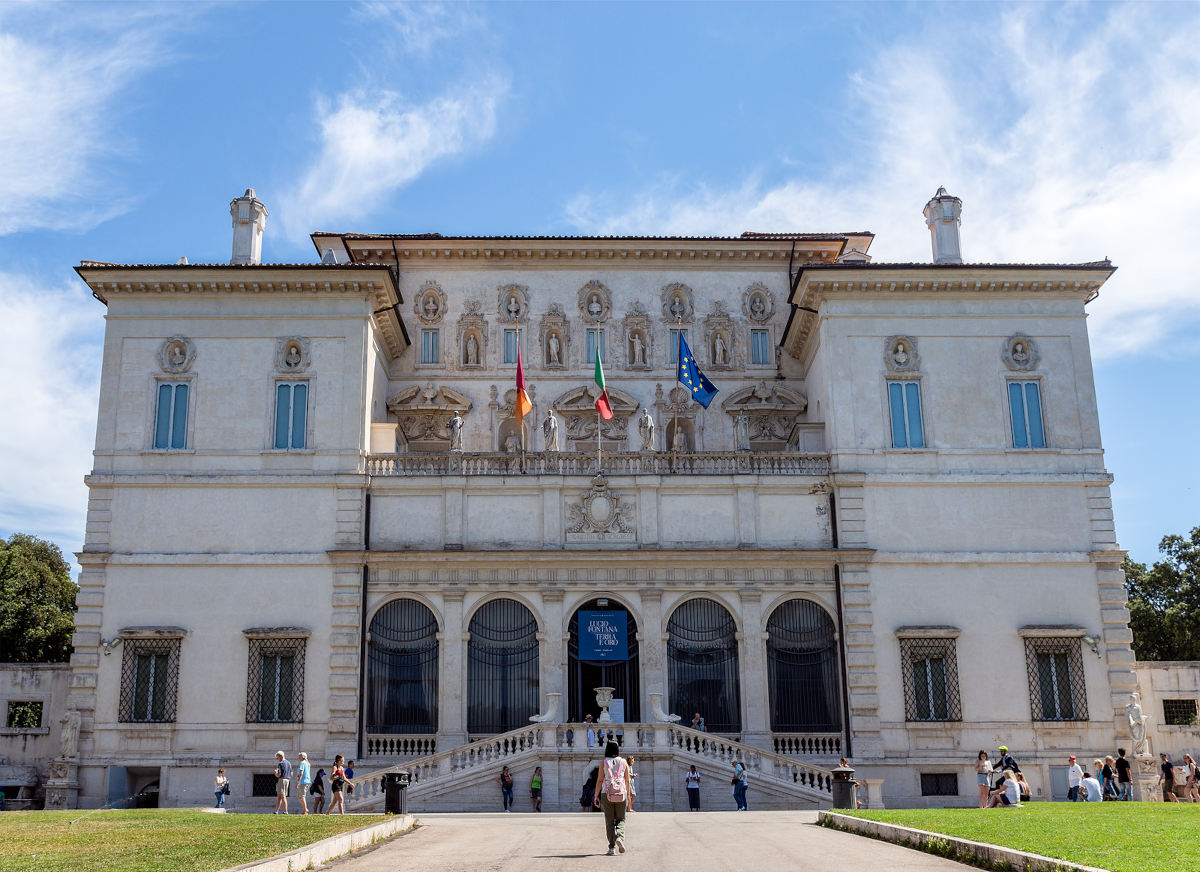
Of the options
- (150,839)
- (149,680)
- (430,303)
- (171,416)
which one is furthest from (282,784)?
(430,303)

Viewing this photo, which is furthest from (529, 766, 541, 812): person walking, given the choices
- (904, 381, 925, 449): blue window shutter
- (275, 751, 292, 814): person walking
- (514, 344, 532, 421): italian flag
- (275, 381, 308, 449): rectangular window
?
(904, 381, 925, 449): blue window shutter

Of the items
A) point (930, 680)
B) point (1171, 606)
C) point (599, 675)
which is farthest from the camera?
point (1171, 606)

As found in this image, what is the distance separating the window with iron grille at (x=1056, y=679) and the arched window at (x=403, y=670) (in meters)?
17.8

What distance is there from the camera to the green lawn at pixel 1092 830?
541 inches

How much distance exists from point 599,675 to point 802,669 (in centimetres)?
617

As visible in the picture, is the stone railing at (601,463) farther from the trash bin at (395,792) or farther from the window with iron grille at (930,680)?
the trash bin at (395,792)

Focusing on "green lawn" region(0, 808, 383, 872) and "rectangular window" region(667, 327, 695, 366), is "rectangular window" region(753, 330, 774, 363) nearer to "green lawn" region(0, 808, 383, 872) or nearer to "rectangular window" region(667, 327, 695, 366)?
"rectangular window" region(667, 327, 695, 366)

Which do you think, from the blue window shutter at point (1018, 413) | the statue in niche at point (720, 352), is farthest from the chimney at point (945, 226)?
the statue in niche at point (720, 352)

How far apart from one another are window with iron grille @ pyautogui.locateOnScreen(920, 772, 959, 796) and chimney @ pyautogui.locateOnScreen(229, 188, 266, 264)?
88.4 feet

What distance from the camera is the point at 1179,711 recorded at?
38.5 metres

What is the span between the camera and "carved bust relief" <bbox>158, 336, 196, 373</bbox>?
3734cm

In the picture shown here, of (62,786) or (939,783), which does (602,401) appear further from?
(62,786)

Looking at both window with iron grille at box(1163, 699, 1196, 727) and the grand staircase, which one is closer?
the grand staircase

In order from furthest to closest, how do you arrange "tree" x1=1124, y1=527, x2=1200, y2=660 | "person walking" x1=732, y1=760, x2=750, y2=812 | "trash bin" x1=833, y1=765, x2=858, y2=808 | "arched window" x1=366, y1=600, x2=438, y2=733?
1. "tree" x1=1124, y1=527, x2=1200, y2=660
2. "arched window" x1=366, y1=600, x2=438, y2=733
3. "person walking" x1=732, y1=760, x2=750, y2=812
4. "trash bin" x1=833, y1=765, x2=858, y2=808
